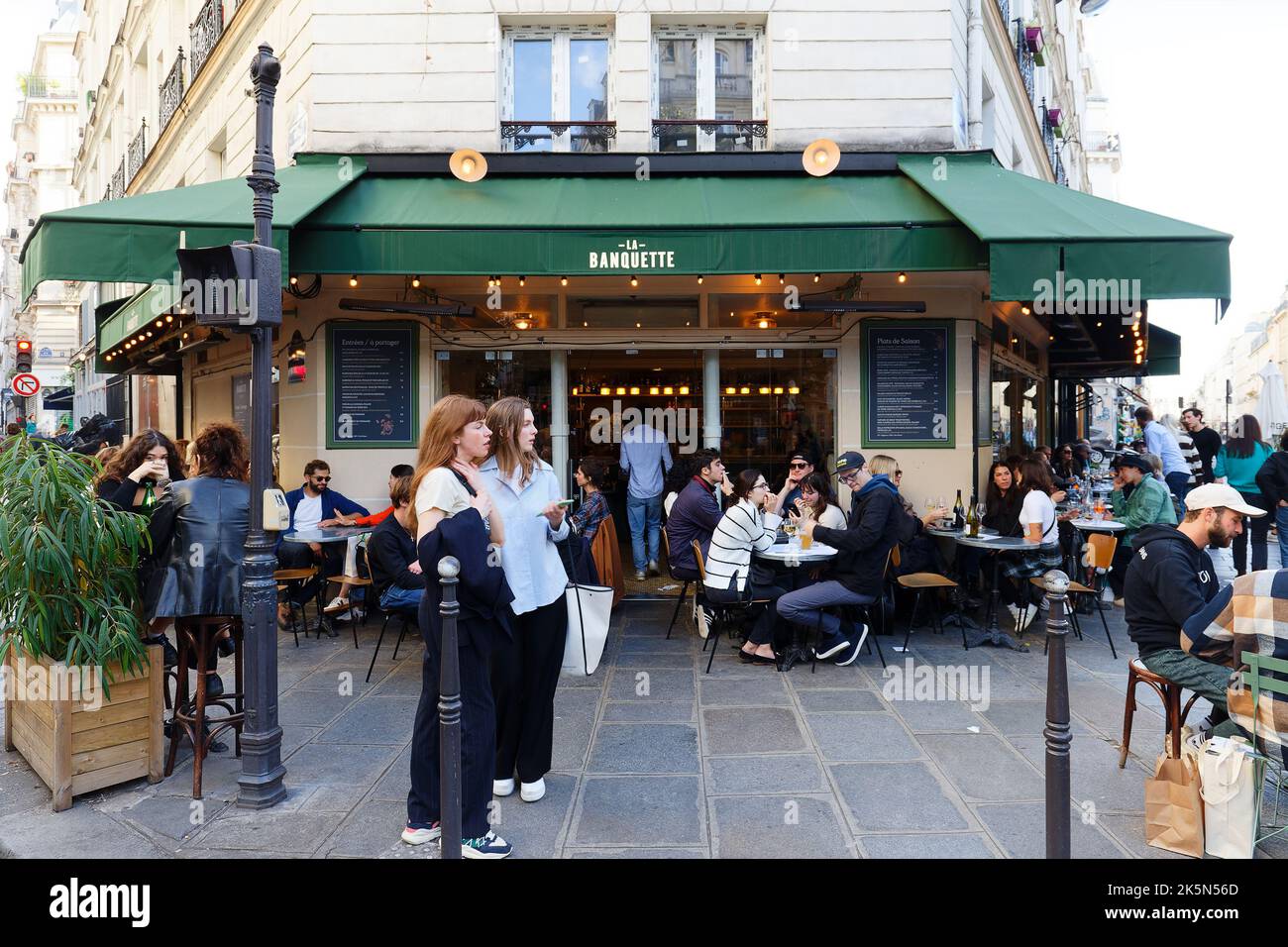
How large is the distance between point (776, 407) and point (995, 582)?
10.1 ft

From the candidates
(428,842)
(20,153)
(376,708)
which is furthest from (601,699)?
(20,153)

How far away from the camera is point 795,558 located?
6324mm

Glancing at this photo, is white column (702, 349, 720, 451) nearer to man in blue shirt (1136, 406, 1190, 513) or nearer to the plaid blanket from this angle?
the plaid blanket

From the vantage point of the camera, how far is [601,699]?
18.6 ft

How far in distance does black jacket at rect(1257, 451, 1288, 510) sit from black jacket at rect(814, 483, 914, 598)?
6.40 meters

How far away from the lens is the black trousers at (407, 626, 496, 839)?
11.2 ft

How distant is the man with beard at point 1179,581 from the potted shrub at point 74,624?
5.16 m

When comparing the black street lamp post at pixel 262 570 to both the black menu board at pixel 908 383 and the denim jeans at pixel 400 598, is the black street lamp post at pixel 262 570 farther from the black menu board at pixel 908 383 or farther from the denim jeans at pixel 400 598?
the black menu board at pixel 908 383

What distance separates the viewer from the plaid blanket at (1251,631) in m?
3.28

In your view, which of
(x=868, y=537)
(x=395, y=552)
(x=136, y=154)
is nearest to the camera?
(x=395, y=552)

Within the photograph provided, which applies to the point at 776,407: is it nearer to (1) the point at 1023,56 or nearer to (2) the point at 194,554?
(2) the point at 194,554

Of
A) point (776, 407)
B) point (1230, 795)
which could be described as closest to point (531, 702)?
point (1230, 795)

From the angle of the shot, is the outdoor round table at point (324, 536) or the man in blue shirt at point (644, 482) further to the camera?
the man in blue shirt at point (644, 482)

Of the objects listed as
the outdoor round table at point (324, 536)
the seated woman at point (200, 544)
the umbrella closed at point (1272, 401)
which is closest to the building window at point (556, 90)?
the outdoor round table at point (324, 536)
